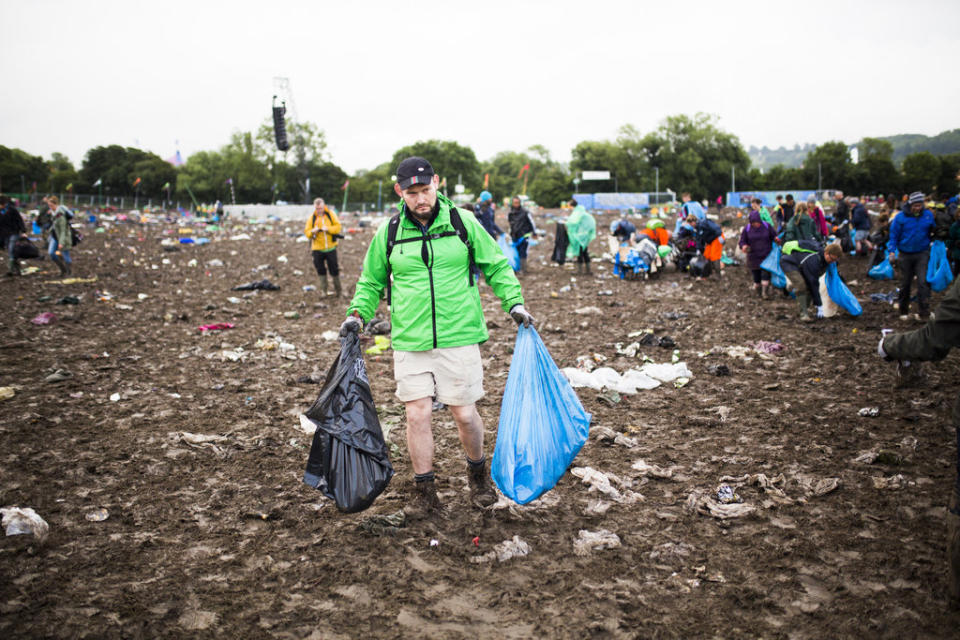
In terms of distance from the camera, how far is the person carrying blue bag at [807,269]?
735cm

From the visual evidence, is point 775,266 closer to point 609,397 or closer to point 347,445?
point 609,397

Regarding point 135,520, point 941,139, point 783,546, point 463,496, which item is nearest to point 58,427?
point 135,520

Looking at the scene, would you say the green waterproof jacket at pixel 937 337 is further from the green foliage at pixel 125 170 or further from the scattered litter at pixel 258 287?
the green foliage at pixel 125 170

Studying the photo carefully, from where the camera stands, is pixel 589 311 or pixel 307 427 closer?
pixel 307 427

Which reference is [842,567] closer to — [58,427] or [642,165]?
[58,427]

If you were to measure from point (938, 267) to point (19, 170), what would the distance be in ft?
289

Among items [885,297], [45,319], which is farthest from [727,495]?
[45,319]

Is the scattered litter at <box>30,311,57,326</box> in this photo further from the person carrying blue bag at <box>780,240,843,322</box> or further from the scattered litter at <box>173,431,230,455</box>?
the person carrying blue bag at <box>780,240,843,322</box>

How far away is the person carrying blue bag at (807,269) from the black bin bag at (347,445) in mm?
6534

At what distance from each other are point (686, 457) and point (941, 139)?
211m

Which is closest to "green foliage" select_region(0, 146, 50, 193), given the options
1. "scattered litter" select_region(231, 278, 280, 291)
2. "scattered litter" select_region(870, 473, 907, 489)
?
"scattered litter" select_region(231, 278, 280, 291)

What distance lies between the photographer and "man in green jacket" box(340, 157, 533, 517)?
2.85m

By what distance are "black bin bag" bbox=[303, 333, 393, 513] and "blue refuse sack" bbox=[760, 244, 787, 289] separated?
8219 millimetres

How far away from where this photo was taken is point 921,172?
74812 mm
